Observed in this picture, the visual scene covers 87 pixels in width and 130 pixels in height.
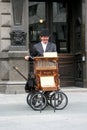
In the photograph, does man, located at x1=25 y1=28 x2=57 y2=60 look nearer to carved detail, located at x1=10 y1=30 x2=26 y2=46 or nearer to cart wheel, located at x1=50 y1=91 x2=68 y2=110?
cart wheel, located at x1=50 y1=91 x2=68 y2=110

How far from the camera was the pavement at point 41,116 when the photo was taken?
1106 centimetres

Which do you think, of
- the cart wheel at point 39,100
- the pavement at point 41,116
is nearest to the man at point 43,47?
the cart wheel at point 39,100

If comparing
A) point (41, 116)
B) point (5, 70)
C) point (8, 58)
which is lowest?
point (41, 116)

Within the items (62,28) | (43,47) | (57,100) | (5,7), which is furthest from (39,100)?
(62,28)

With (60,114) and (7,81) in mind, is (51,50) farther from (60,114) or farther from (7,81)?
(7,81)

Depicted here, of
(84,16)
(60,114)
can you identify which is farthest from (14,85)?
(60,114)

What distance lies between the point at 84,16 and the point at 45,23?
157cm

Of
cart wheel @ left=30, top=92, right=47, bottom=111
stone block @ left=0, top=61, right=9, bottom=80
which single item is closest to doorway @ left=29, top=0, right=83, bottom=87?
stone block @ left=0, top=61, right=9, bottom=80

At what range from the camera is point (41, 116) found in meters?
12.4

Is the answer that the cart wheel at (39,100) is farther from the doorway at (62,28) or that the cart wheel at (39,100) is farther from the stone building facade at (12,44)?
the doorway at (62,28)

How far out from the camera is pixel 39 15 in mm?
18781

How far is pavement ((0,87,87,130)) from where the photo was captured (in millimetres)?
11062

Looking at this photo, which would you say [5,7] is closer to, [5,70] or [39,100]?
[5,70]

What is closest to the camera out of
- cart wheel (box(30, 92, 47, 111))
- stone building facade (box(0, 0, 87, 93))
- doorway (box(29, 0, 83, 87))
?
cart wheel (box(30, 92, 47, 111))
